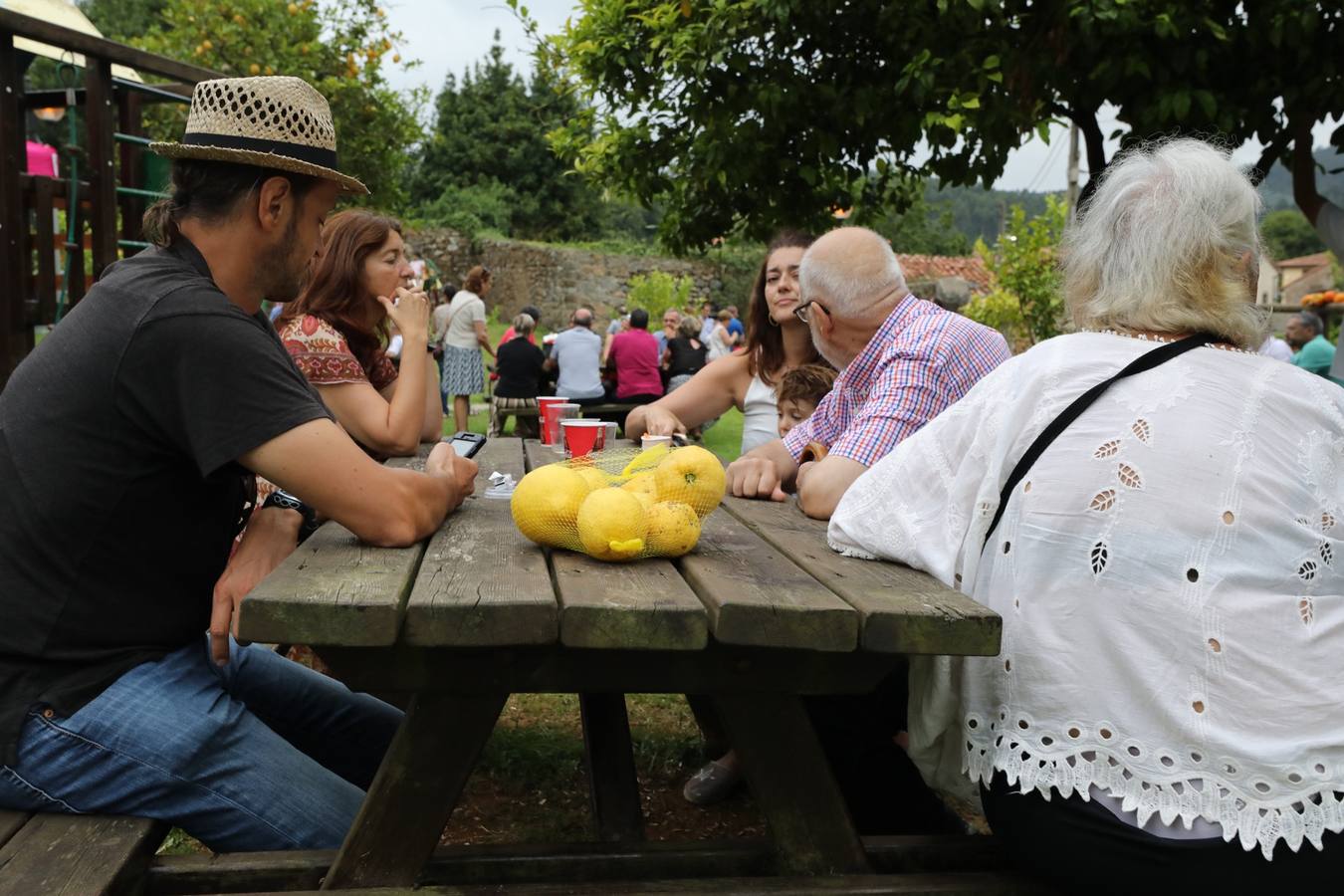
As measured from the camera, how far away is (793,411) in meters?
3.48

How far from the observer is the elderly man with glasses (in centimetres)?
242

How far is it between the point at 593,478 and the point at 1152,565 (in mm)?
886

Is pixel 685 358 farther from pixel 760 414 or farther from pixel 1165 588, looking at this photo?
pixel 1165 588

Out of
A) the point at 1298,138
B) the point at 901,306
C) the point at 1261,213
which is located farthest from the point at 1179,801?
the point at 1298,138

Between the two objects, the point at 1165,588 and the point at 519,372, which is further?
the point at 519,372

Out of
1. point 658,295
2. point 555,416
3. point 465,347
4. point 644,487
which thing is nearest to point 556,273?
point 658,295

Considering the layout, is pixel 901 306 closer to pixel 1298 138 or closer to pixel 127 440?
pixel 127 440

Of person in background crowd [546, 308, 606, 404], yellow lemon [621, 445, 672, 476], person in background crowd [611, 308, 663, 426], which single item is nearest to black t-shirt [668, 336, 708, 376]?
person in background crowd [611, 308, 663, 426]

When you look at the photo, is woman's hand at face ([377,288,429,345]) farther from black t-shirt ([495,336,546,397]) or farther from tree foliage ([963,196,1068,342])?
tree foliage ([963,196,1068,342])

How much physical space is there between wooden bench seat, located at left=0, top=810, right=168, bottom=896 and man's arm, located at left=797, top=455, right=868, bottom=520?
1.37 meters

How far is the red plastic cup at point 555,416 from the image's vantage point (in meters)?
3.55

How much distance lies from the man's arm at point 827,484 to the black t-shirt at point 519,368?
30.9 ft

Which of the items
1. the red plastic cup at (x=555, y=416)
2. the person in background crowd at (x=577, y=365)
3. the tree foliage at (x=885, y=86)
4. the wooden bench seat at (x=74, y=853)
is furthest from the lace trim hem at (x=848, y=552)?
the person in background crowd at (x=577, y=365)

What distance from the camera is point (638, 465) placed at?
79.3 inches
